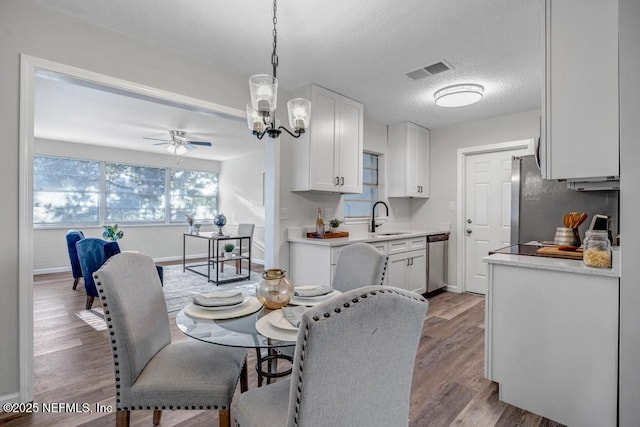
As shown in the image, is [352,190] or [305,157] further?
[352,190]

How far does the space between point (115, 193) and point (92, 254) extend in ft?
12.4

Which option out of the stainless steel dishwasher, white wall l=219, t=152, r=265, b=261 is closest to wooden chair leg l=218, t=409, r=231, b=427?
the stainless steel dishwasher

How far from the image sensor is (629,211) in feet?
4.84

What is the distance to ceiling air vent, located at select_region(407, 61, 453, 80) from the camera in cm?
275

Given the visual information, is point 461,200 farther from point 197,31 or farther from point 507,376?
point 197,31

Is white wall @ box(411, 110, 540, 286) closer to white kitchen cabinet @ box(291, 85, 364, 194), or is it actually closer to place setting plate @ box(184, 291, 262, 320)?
white kitchen cabinet @ box(291, 85, 364, 194)

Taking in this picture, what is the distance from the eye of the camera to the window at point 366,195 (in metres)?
4.34

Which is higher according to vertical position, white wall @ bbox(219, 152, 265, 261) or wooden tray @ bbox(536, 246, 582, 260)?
white wall @ bbox(219, 152, 265, 261)

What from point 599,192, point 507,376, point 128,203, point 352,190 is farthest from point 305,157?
point 128,203

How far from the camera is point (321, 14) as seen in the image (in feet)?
6.71

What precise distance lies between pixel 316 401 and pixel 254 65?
2.71 meters

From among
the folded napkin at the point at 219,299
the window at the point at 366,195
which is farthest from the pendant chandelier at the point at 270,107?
the window at the point at 366,195

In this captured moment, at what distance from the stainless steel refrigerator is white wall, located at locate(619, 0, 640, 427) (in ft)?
4.68

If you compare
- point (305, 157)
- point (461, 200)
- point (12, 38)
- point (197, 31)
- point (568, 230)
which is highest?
point (197, 31)
